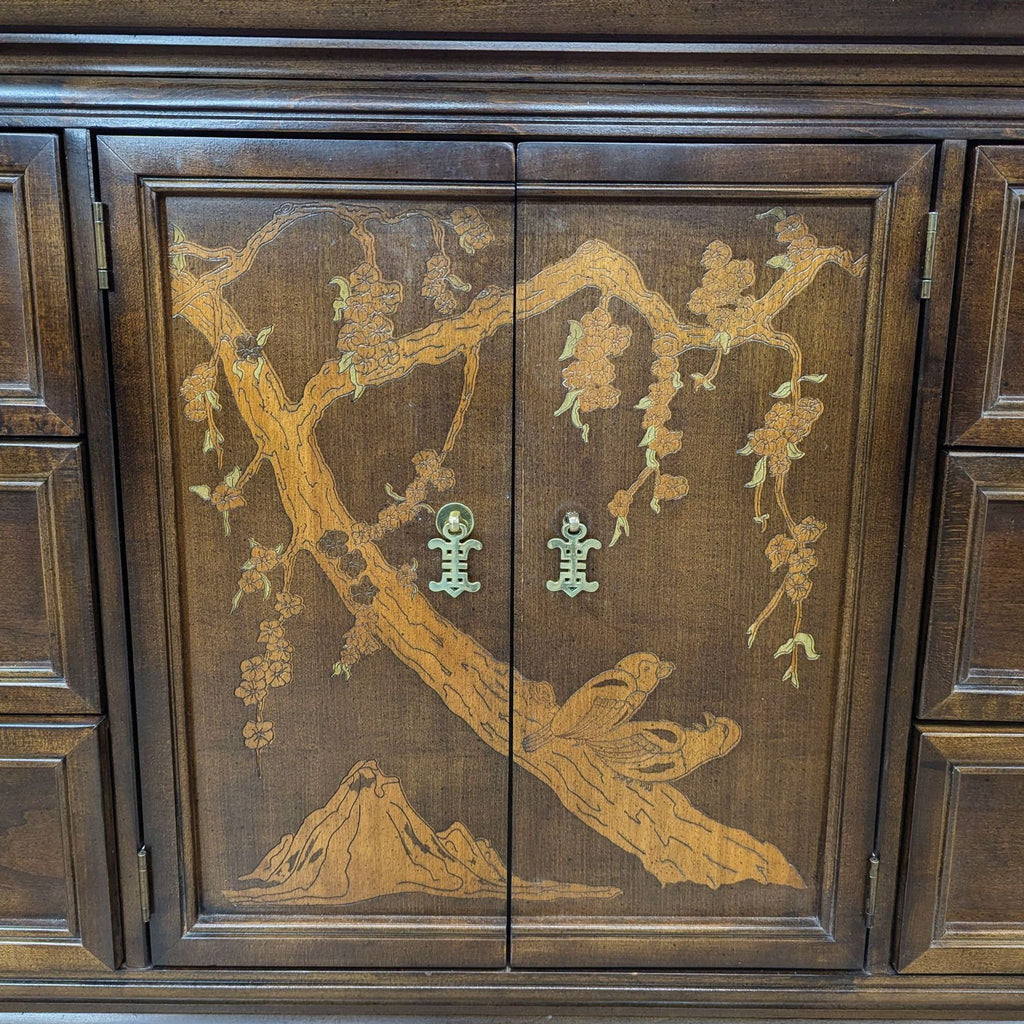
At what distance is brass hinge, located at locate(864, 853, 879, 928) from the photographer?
3.39 feet

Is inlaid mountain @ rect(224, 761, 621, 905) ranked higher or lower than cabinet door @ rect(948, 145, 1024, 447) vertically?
lower

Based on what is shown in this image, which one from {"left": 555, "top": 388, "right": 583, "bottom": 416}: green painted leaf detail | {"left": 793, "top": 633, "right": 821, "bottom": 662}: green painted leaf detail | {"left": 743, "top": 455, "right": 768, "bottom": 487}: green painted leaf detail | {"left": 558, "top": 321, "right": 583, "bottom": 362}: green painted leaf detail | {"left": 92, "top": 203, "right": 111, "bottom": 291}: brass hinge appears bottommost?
{"left": 793, "top": 633, "right": 821, "bottom": 662}: green painted leaf detail

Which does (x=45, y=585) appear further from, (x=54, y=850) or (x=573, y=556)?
(x=573, y=556)

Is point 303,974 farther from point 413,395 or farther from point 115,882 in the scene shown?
point 413,395

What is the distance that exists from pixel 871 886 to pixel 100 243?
3.95ft

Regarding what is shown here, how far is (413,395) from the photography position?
38.0 inches

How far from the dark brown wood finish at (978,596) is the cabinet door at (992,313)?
0.04m

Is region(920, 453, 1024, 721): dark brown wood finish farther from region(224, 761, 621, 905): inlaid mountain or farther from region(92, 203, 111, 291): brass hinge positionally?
region(92, 203, 111, 291): brass hinge

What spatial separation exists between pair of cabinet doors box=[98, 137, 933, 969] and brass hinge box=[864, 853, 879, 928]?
13 mm

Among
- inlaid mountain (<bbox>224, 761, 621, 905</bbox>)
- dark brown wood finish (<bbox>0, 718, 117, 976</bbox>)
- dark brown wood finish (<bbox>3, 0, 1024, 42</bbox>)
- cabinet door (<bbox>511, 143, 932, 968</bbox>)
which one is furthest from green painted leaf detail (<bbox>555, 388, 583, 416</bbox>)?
dark brown wood finish (<bbox>0, 718, 117, 976</bbox>)

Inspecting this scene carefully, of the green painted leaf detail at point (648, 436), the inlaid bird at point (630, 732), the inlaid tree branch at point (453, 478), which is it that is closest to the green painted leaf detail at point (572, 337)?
the inlaid tree branch at point (453, 478)

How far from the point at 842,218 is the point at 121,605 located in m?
0.96

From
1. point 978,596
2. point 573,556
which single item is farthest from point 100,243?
point 978,596

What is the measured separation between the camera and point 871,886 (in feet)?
3.41
